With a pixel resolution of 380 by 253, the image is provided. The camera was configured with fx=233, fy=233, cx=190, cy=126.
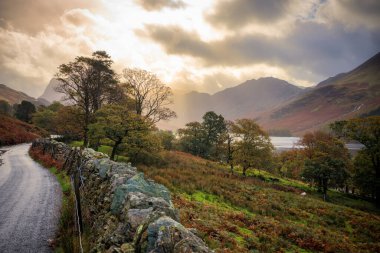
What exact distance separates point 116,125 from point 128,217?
21.3 metres

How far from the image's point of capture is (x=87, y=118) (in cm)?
3628

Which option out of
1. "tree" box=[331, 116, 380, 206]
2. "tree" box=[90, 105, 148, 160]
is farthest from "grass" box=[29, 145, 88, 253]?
"tree" box=[331, 116, 380, 206]

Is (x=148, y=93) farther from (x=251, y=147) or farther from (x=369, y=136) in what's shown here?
(x=369, y=136)

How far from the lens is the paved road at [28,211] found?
7.82m

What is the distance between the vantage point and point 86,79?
35.7 m

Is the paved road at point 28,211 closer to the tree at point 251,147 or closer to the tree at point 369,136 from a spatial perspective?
the tree at point 251,147

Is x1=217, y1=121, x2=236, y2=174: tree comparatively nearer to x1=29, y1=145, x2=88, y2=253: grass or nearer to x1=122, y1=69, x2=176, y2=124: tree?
x1=122, y1=69, x2=176, y2=124: tree

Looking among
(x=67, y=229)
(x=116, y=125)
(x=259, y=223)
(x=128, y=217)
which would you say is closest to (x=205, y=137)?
(x=116, y=125)

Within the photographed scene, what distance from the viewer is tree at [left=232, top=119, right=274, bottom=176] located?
43.7m

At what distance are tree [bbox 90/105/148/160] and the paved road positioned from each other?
8529mm

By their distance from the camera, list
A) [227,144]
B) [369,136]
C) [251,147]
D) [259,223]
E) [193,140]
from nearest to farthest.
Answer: [259,223], [369,136], [251,147], [227,144], [193,140]

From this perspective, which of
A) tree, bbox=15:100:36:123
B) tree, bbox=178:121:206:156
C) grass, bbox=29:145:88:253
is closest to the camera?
grass, bbox=29:145:88:253

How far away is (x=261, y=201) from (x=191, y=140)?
43804 mm

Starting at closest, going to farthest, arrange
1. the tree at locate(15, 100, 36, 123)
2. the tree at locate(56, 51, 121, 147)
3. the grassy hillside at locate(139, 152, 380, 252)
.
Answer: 1. the grassy hillside at locate(139, 152, 380, 252)
2. the tree at locate(56, 51, 121, 147)
3. the tree at locate(15, 100, 36, 123)
